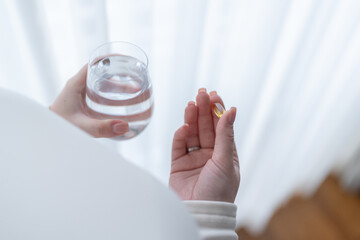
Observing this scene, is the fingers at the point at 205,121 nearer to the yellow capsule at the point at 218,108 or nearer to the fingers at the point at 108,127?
the yellow capsule at the point at 218,108

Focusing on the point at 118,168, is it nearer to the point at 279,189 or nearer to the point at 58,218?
the point at 58,218

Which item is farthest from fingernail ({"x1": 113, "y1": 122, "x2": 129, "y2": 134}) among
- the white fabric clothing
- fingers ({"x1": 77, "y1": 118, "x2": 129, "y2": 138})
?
the white fabric clothing

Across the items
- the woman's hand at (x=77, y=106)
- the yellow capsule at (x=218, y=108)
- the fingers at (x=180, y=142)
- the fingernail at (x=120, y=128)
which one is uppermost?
the fingernail at (x=120, y=128)

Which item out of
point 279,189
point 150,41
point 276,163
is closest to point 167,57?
point 150,41

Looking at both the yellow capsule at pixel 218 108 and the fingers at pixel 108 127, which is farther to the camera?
the yellow capsule at pixel 218 108

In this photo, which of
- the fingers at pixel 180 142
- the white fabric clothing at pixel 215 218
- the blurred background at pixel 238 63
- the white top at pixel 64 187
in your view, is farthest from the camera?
the fingers at pixel 180 142

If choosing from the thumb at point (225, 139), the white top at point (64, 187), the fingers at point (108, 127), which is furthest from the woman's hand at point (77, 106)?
the white top at point (64, 187)
